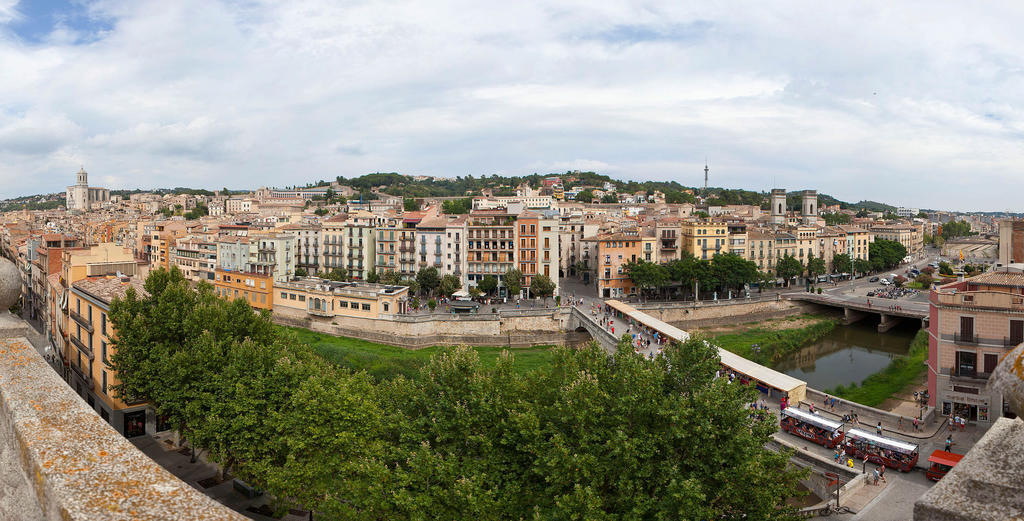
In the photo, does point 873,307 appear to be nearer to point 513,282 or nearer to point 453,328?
point 513,282

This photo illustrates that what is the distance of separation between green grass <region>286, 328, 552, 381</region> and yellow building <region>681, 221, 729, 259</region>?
25.8 meters

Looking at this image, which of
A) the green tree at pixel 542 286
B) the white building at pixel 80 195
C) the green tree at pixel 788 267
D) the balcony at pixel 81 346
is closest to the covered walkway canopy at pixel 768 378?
the balcony at pixel 81 346

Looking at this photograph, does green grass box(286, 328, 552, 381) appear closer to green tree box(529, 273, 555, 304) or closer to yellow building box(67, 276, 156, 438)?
green tree box(529, 273, 555, 304)

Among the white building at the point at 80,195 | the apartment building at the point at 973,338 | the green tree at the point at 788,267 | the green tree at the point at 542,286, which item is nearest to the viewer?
the apartment building at the point at 973,338

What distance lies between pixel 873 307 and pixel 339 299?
4400cm

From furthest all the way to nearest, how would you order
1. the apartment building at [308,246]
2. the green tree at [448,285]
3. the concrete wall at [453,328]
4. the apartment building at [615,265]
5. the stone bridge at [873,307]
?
the apartment building at [308,246], the apartment building at [615,265], the green tree at [448,285], the stone bridge at [873,307], the concrete wall at [453,328]

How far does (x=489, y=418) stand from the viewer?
14.7m

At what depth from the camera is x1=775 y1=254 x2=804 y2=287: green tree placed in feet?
227

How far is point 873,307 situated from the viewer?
53938 mm

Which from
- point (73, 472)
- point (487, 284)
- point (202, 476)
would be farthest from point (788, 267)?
point (73, 472)

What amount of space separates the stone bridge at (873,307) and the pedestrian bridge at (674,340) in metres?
19.8

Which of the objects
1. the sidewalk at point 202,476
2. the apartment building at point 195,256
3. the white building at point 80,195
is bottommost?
the sidewalk at point 202,476

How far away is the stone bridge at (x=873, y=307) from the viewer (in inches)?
2021

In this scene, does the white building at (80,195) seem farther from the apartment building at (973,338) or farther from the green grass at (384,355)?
the apartment building at (973,338)
